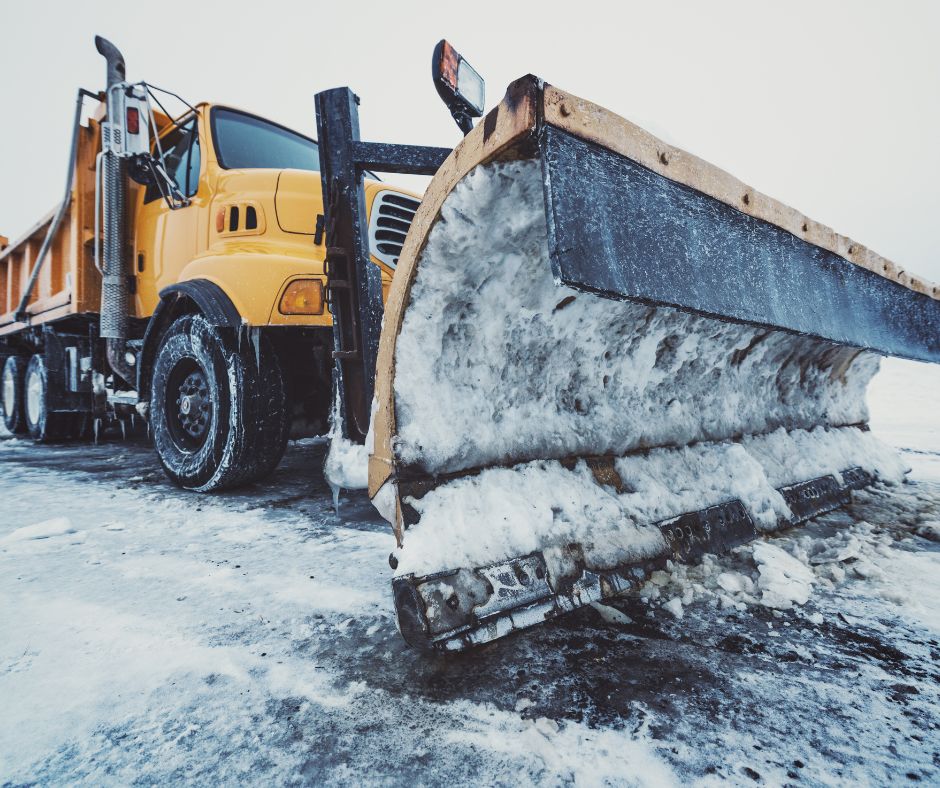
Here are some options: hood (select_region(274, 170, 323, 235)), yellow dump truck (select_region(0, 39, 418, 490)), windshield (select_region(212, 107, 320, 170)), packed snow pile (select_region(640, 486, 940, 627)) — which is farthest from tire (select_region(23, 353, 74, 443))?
packed snow pile (select_region(640, 486, 940, 627))

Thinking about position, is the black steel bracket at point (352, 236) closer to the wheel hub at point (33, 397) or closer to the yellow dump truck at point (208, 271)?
the yellow dump truck at point (208, 271)

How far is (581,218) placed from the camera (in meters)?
0.95

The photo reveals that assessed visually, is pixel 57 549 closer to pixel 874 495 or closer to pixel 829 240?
pixel 829 240

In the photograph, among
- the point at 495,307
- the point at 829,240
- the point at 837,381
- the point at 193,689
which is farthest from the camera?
the point at 837,381

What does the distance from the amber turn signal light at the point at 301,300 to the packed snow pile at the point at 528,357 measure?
4.44 feet

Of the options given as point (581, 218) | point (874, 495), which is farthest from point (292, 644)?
point (874, 495)

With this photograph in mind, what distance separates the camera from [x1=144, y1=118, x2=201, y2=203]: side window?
3404mm

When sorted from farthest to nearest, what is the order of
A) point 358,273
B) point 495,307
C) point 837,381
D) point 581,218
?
point 837,381 → point 358,273 → point 495,307 → point 581,218

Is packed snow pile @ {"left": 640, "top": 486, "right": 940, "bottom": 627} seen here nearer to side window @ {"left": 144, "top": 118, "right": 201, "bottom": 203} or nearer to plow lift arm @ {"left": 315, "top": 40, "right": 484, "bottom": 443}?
plow lift arm @ {"left": 315, "top": 40, "right": 484, "bottom": 443}

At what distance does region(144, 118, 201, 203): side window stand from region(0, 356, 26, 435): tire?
4.03m

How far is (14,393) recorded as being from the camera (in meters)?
6.16

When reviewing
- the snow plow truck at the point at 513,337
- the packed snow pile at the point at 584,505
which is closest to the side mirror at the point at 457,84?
the snow plow truck at the point at 513,337

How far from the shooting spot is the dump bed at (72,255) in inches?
167

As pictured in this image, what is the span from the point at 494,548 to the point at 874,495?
2441 mm
